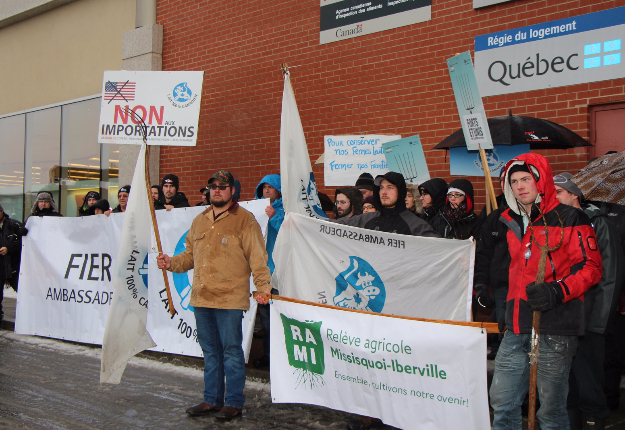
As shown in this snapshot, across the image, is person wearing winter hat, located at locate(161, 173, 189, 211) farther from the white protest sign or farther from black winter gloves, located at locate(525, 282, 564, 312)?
black winter gloves, located at locate(525, 282, 564, 312)

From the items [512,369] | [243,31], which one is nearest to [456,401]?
[512,369]

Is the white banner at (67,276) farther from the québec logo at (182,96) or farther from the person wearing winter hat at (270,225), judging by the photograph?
the person wearing winter hat at (270,225)

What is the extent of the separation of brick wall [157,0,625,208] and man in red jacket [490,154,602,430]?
3.98 meters

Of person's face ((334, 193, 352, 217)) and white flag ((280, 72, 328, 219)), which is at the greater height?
white flag ((280, 72, 328, 219))

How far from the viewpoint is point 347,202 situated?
6.96 m

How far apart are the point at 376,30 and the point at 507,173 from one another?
5.93 meters

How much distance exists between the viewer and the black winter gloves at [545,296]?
11.6 feet

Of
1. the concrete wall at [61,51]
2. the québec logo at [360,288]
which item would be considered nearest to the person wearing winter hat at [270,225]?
the québec logo at [360,288]

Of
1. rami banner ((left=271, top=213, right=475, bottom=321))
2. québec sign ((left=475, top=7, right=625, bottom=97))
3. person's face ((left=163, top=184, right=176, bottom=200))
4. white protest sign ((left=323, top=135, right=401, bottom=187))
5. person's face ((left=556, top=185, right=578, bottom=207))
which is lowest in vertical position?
rami banner ((left=271, top=213, right=475, bottom=321))

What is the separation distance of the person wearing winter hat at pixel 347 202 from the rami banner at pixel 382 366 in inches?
84.7

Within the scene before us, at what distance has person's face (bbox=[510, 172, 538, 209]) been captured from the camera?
387cm

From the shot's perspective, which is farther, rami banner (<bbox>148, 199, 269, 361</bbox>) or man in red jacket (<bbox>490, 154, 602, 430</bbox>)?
rami banner (<bbox>148, 199, 269, 361</bbox>)

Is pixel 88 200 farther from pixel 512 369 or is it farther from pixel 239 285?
pixel 512 369

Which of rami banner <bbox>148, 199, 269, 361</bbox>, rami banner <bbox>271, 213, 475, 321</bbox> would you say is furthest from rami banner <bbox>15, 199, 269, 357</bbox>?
rami banner <bbox>271, 213, 475, 321</bbox>
